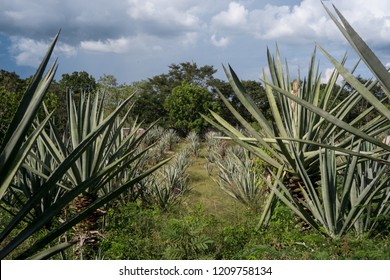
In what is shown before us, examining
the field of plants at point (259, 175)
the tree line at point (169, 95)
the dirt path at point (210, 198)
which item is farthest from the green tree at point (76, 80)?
the field of plants at point (259, 175)

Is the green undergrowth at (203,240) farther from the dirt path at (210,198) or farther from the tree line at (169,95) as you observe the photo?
the tree line at (169,95)

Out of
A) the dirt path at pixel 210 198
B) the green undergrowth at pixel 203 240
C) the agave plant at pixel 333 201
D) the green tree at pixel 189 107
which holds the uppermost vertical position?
the green tree at pixel 189 107

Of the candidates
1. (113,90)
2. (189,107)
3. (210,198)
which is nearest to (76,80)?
(113,90)

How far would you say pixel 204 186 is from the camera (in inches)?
439

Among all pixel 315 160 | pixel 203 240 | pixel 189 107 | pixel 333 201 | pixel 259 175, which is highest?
pixel 189 107

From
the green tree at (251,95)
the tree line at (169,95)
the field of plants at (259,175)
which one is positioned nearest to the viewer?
the field of plants at (259,175)

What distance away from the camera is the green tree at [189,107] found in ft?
100

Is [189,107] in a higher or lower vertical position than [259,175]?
higher

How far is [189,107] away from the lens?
30719mm

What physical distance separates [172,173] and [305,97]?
5315 millimetres

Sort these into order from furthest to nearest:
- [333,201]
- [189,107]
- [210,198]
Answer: [189,107] → [210,198] → [333,201]

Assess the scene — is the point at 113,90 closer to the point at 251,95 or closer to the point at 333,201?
the point at 251,95

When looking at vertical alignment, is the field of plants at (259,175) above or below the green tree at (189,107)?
below
